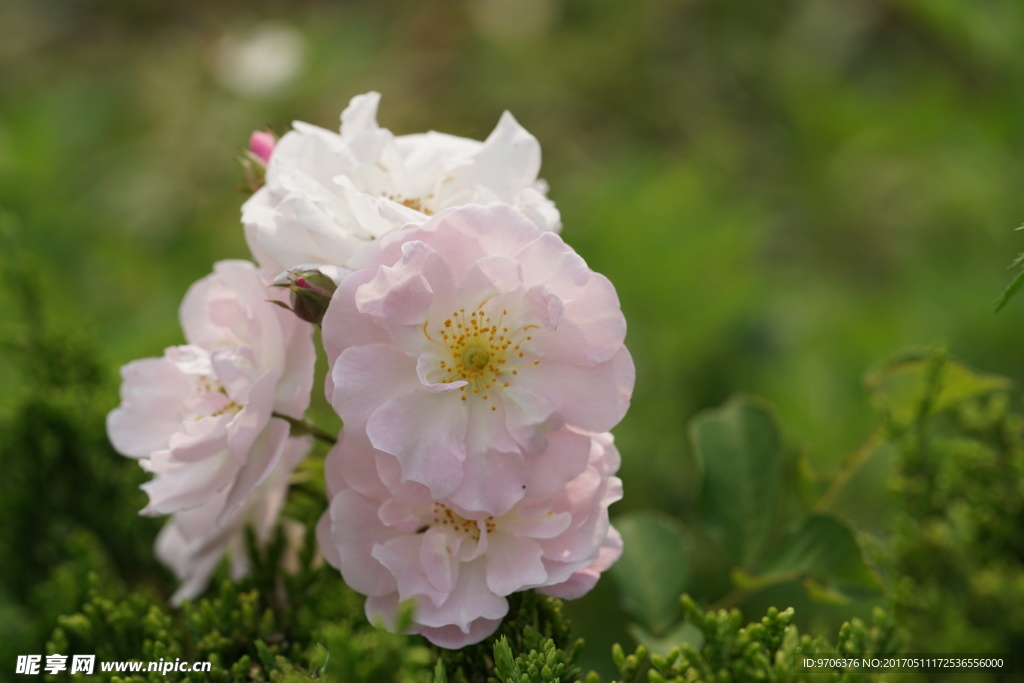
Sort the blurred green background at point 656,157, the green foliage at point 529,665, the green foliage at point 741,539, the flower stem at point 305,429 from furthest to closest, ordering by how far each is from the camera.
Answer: the blurred green background at point 656,157
the green foliage at point 741,539
the flower stem at point 305,429
the green foliage at point 529,665

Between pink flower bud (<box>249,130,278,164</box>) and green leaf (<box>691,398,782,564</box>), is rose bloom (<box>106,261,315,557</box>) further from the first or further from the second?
green leaf (<box>691,398,782,564</box>)

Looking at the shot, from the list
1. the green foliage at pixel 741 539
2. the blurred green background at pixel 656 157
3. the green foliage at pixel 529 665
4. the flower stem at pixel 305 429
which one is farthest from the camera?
the blurred green background at pixel 656 157

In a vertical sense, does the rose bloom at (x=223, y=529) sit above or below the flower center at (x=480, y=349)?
below

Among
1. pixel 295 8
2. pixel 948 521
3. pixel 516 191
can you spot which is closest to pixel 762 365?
pixel 948 521

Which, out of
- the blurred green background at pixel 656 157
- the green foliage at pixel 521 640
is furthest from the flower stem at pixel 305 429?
the blurred green background at pixel 656 157

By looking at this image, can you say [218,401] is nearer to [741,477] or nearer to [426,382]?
[426,382]

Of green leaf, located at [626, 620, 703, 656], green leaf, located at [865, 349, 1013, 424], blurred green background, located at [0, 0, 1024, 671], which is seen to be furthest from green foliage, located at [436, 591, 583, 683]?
blurred green background, located at [0, 0, 1024, 671]

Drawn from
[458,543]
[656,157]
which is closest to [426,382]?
[458,543]

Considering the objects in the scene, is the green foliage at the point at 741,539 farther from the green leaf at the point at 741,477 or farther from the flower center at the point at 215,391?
the flower center at the point at 215,391
